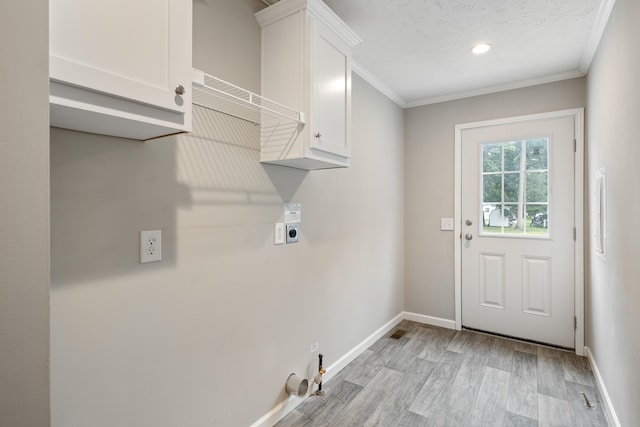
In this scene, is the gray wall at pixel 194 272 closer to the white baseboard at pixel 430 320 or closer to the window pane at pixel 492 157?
the white baseboard at pixel 430 320

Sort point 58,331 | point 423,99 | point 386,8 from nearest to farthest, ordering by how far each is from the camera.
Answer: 1. point 58,331
2. point 386,8
3. point 423,99

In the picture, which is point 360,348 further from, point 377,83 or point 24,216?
point 24,216

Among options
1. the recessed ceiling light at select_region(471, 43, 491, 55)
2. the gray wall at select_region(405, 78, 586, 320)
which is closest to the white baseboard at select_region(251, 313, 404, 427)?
the gray wall at select_region(405, 78, 586, 320)

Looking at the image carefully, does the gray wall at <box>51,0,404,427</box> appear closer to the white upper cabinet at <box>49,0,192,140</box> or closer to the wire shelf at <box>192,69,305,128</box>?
the wire shelf at <box>192,69,305,128</box>

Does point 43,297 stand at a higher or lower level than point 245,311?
higher

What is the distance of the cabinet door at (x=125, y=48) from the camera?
82cm

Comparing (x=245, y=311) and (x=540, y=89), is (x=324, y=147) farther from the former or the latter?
(x=540, y=89)

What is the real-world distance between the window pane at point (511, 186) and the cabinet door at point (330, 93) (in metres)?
1.94

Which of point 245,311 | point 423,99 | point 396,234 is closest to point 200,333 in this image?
point 245,311

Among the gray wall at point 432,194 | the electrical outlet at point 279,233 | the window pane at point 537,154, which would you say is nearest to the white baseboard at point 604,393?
the gray wall at point 432,194

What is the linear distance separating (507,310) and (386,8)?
2.81 metres

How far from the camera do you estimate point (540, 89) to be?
2934mm

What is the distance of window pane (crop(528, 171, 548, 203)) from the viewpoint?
291 cm

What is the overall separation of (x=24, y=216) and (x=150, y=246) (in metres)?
0.70
